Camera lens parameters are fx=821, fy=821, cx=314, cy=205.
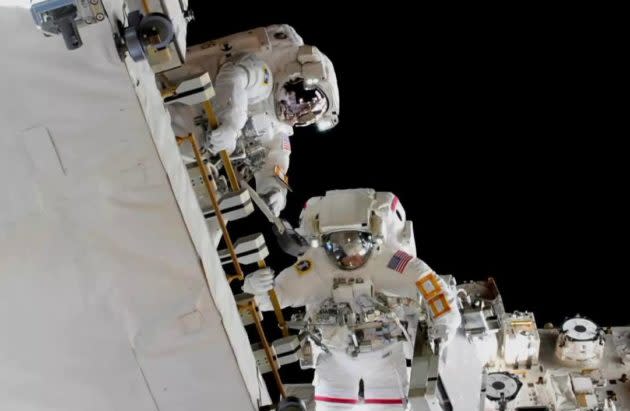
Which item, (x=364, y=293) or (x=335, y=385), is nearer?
(x=364, y=293)

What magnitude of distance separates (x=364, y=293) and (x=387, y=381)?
66 centimetres

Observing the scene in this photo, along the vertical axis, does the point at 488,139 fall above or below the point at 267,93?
below

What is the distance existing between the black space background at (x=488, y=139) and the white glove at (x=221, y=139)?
8.20 ft

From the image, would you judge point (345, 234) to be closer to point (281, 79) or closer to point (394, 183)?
point (281, 79)

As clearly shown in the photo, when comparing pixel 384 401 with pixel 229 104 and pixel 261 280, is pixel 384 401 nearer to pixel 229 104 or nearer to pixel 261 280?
pixel 261 280

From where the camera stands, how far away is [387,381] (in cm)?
511

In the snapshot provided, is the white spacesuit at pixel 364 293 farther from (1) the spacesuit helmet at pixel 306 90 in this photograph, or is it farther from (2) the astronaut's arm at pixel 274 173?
(1) the spacesuit helmet at pixel 306 90

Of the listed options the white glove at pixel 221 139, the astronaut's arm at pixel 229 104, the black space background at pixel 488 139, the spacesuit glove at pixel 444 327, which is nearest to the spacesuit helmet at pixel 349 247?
the spacesuit glove at pixel 444 327

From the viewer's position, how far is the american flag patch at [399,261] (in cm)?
478

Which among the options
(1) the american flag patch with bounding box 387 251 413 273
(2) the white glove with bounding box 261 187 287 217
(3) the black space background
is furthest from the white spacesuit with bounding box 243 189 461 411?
(3) the black space background

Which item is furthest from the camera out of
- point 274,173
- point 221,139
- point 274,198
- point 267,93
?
point 274,173

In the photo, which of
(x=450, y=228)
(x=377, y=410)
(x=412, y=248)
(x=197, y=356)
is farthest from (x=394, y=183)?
(x=197, y=356)

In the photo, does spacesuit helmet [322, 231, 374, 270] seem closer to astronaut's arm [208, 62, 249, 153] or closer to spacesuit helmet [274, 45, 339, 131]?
spacesuit helmet [274, 45, 339, 131]

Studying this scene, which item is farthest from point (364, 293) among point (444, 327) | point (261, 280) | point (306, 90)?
point (306, 90)
